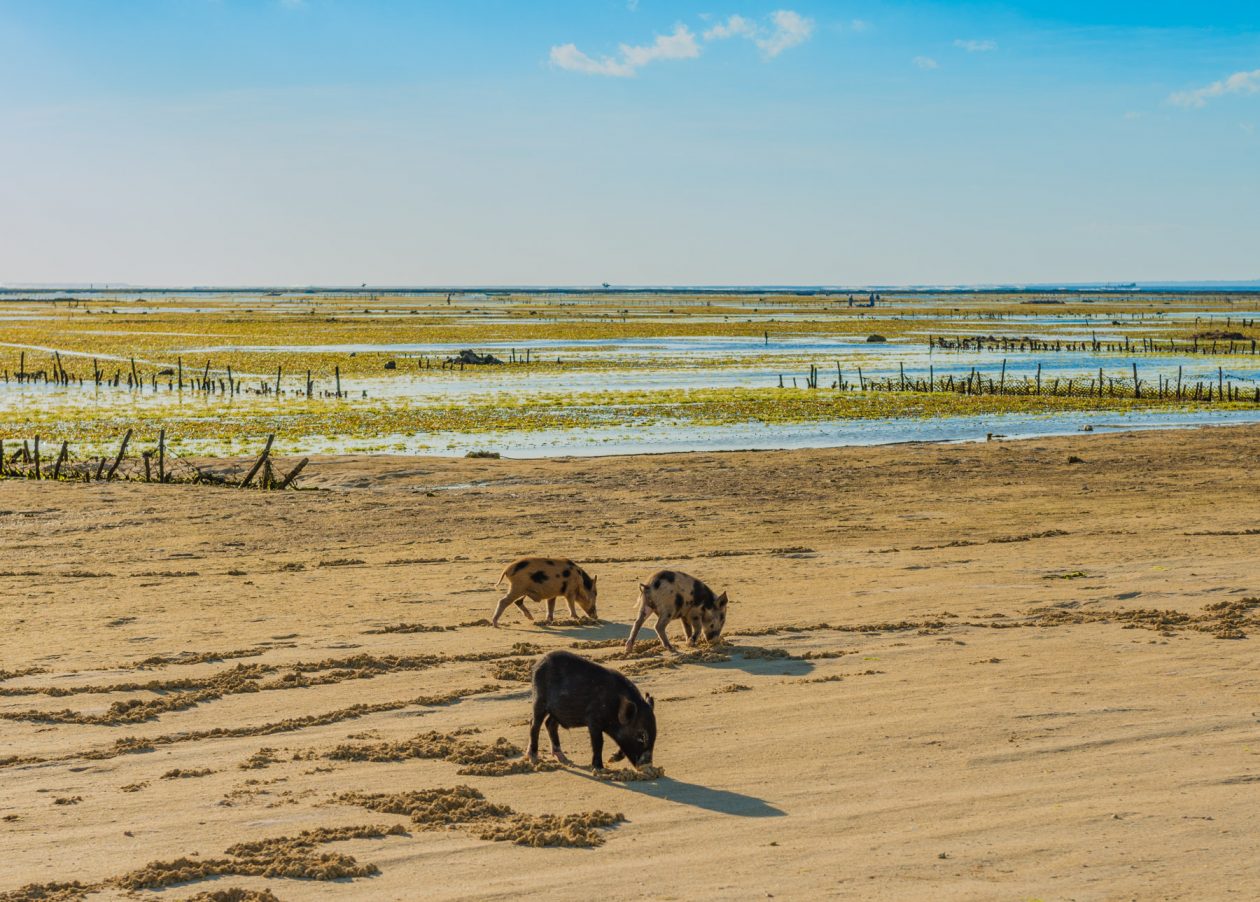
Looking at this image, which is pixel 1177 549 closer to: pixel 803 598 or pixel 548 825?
pixel 803 598

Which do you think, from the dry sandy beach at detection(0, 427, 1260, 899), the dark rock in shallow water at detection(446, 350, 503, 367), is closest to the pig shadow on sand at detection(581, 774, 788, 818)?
the dry sandy beach at detection(0, 427, 1260, 899)

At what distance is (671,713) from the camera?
1089 cm

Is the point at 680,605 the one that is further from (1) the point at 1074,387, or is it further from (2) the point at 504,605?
(1) the point at 1074,387

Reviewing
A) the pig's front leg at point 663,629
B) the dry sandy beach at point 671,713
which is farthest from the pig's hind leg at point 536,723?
the pig's front leg at point 663,629

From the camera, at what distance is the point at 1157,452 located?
32875 millimetres

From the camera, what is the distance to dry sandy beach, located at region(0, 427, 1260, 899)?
748cm

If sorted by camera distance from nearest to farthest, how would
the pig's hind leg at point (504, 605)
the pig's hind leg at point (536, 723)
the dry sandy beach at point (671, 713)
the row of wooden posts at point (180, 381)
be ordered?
the dry sandy beach at point (671, 713) → the pig's hind leg at point (536, 723) → the pig's hind leg at point (504, 605) → the row of wooden posts at point (180, 381)

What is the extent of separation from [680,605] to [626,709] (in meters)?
3.65

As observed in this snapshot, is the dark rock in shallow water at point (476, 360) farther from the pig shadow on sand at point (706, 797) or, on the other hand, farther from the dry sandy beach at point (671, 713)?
the pig shadow on sand at point (706, 797)

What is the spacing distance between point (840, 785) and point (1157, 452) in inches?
1067

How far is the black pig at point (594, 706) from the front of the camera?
9.37 meters

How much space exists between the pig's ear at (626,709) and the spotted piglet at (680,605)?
3.35 m

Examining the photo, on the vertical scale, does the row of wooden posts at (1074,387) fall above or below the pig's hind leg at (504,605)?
above

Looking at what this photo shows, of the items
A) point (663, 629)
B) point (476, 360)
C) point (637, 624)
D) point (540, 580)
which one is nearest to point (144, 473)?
point (540, 580)
